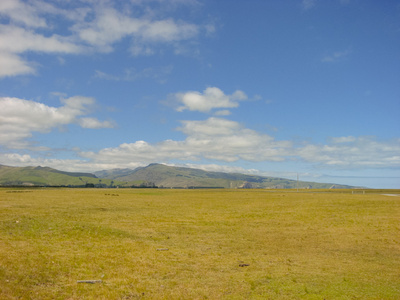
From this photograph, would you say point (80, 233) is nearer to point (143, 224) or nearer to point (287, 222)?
point (143, 224)

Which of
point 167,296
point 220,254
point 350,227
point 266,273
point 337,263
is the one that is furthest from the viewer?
point 350,227

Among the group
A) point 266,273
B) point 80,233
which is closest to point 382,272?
point 266,273

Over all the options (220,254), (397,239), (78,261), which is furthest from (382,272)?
(78,261)

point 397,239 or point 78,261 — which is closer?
point 78,261

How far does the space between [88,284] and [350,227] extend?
35.9m

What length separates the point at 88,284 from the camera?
17.7m

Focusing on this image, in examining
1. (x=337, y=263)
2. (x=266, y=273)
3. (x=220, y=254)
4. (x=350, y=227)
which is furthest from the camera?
(x=350, y=227)

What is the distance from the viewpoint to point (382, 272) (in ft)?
71.9

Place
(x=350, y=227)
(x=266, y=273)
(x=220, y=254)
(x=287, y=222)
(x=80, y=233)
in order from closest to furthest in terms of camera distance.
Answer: (x=266, y=273) < (x=220, y=254) < (x=80, y=233) < (x=350, y=227) < (x=287, y=222)

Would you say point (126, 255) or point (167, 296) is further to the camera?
point (126, 255)

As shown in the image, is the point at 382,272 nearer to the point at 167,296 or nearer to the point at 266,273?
the point at 266,273

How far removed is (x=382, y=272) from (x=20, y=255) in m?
26.2

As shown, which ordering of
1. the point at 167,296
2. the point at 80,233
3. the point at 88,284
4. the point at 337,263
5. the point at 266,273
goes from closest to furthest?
the point at 167,296, the point at 88,284, the point at 266,273, the point at 337,263, the point at 80,233

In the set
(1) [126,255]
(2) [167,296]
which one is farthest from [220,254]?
(2) [167,296]
